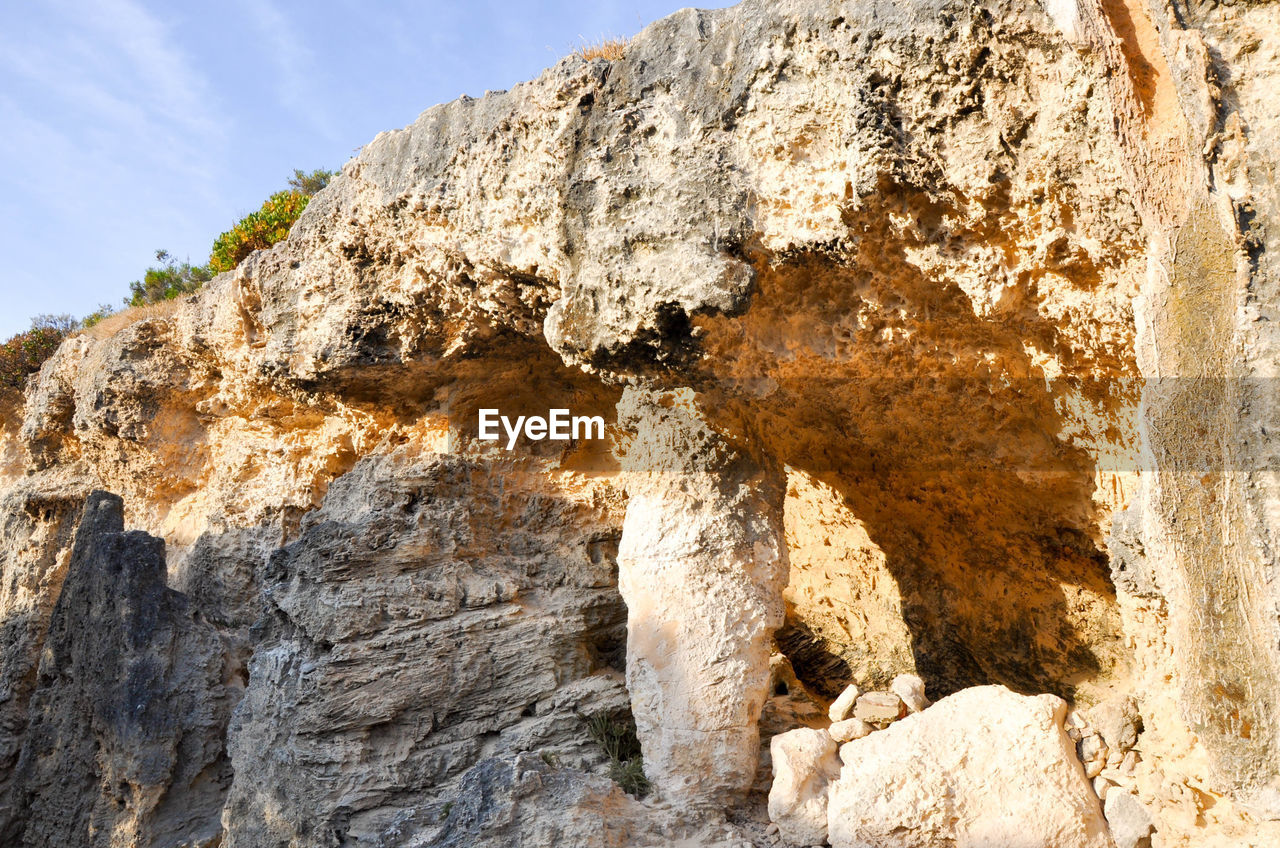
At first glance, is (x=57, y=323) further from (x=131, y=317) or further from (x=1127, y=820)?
(x=1127, y=820)

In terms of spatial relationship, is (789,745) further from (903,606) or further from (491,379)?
(491,379)

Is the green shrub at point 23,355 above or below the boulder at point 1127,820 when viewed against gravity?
above

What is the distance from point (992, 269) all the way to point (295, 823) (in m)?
3.92

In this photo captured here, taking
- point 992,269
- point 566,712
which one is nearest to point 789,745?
Result: point 566,712

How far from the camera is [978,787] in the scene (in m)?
3.10

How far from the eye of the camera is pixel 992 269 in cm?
319

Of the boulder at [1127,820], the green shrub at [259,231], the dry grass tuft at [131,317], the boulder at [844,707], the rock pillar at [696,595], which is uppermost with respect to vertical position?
the green shrub at [259,231]

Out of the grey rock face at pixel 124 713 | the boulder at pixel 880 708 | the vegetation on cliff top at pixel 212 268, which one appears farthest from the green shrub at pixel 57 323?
the boulder at pixel 880 708

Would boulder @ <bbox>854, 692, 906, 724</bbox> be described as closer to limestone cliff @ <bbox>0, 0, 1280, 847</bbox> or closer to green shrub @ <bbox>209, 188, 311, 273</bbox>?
limestone cliff @ <bbox>0, 0, 1280, 847</bbox>

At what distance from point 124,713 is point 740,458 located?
4.49 m

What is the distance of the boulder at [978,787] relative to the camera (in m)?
3.01

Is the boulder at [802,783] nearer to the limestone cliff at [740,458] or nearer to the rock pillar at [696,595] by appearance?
the limestone cliff at [740,458]

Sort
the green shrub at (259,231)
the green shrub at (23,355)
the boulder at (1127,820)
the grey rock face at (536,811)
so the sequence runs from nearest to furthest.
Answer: the boulder at (1127,820) < the grey rock face at (536,811) < the green shrub at (259,231) < the green shrub at (23,355)

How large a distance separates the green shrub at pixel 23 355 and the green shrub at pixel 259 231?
86.9 inches
